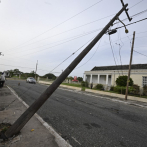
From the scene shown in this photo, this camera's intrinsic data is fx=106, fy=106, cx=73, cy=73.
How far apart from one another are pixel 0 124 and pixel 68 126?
239cm

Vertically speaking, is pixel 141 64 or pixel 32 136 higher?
pixel 141 64

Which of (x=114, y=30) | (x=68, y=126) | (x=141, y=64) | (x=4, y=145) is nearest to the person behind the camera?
(x=4, y=145)

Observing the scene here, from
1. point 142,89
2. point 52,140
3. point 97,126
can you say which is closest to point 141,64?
point 142,89

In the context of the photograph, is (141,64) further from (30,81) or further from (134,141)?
(30,81)

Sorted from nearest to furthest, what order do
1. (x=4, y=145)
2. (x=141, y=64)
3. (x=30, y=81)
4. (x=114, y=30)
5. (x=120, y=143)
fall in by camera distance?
(x=4, y=145), (x=120, y=143), (x=114, y=30), (x=141, y=64), (x=30, y=81)

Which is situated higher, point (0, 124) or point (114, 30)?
point (114, 30)

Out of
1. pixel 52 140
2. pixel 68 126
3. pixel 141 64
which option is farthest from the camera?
pixel 141 64

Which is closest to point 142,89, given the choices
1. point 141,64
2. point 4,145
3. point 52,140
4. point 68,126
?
point 141,64

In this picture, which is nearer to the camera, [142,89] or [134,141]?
[134,141]

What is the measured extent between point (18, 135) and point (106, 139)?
266cm

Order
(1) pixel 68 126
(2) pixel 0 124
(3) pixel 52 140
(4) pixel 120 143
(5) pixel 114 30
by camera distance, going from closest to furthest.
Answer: (3) pixel 52 140 < (4) pixel 120 143 < (2) pixel 0 124 < (1) pixel 68 126 < (5) pixel 114 30

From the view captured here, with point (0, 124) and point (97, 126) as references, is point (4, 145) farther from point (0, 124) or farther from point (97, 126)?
point (97, 126)

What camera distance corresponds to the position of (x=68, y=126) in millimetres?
4129

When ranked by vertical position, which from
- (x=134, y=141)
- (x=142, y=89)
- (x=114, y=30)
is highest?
(x=114, y=30)
